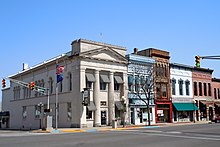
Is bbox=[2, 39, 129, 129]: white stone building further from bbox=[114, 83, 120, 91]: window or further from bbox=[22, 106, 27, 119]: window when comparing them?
bbox=[22, 106, 27, 119]: window

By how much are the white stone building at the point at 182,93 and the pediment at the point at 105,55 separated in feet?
43.7

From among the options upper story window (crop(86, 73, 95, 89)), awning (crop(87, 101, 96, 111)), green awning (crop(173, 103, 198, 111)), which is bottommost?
green awning (crop(173, 103, 198, 111))

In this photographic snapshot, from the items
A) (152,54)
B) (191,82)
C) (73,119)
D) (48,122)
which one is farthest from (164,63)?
(48,122)

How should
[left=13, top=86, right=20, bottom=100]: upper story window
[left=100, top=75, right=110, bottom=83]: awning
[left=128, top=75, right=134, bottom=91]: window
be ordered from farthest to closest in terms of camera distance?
[left=13, top=86, right=20, bottom=100]: upper story window, [left=128, top=75, right=134, bottom=91]: window, [left=100, top=75, right=110, bottom=83]: awning

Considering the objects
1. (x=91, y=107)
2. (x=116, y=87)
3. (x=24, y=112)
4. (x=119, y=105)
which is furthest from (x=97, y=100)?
(x=24, y=112)

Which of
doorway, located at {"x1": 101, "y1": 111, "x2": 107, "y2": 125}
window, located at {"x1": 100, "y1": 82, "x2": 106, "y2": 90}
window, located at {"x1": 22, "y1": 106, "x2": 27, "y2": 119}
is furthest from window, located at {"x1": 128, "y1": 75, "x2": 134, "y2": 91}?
window, located at {"x1": 22, "y1": 106, "x2": 27, "y2": 119}

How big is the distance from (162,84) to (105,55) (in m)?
13.9

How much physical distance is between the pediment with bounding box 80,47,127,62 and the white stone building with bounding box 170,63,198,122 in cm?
1332

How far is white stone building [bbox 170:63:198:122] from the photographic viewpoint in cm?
5162

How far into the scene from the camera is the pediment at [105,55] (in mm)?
39978

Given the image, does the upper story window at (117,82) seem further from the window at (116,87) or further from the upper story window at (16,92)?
the upper story window at (16,92)

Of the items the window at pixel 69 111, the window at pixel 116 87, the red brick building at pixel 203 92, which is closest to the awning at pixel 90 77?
the window at pixel 69 111

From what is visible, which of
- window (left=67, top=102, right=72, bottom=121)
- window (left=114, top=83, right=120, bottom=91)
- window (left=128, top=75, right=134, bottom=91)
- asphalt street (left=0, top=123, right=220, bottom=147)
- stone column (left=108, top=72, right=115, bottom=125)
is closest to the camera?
asphalt street (left=0, top=123, right=220, bottom=147)

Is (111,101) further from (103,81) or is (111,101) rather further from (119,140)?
(119,140)
